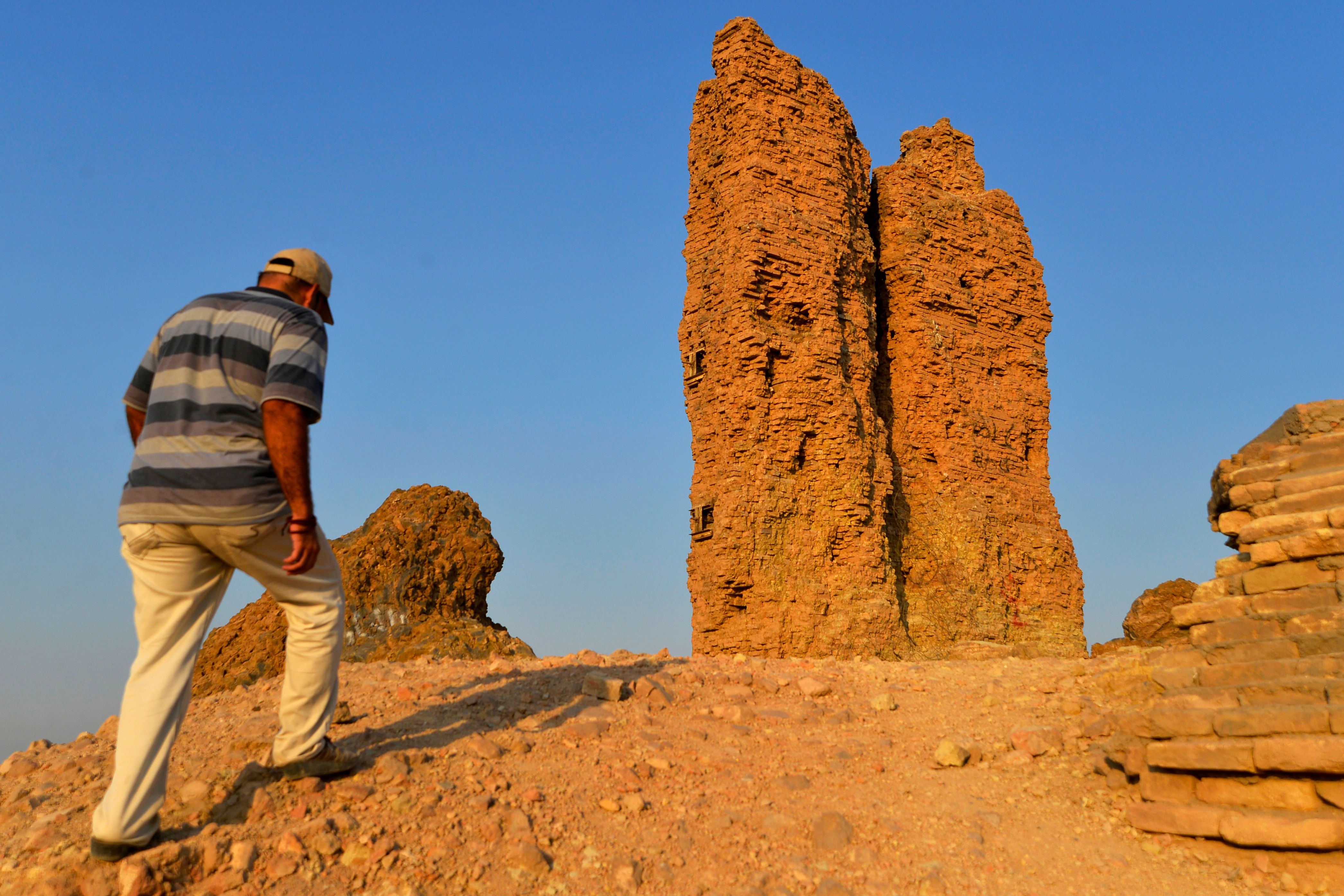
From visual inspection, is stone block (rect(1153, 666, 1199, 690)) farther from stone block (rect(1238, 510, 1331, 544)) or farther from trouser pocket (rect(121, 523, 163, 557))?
trouser pocket (rect(121, 523, 163, 557))

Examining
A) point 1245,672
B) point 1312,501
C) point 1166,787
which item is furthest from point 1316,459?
point 1166,787

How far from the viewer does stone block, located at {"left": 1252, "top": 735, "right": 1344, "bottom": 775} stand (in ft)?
12.1

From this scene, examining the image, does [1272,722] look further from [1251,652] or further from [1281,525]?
[1281,525]

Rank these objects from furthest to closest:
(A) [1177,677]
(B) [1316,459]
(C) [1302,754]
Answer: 1. (B) [1316,459]
2. (A) [1177,677]
3. (C) [1302,754]

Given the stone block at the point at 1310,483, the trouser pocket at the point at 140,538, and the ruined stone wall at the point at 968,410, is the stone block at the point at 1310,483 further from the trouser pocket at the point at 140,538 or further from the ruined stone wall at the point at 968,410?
the ruined stone wall at the point at 968,410

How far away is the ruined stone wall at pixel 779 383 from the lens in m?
12.2

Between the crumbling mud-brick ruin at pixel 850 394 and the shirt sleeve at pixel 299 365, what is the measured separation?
916cm

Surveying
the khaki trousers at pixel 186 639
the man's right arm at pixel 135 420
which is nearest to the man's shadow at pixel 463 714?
the khaki trousers at pixel 186 639

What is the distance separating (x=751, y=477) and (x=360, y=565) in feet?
17.4

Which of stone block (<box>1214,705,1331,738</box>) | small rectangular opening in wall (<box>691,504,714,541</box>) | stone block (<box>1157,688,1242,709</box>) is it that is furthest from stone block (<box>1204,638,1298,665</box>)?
small rectangular opening in wall (<box>691,504,714,541</box>)

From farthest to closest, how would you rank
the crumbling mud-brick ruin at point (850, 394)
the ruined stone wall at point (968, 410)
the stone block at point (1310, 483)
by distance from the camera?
the ruined stone wall at point (968, 410)
the crumbling mud-brick ruin at point (850, 394)
the stone block at point (1310, 483)

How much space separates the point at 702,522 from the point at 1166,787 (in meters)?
8.73

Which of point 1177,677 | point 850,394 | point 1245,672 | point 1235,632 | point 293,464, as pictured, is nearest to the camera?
point 293,464

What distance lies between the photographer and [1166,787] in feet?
13.4
